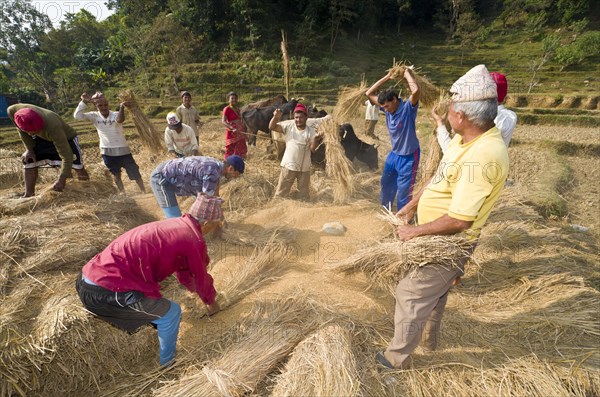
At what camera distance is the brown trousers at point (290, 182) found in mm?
4438

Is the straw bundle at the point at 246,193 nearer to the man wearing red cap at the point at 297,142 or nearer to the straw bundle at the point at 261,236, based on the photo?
the man wearing red cap at the point at 297,142

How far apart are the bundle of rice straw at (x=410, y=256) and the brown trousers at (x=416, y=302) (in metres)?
0.05

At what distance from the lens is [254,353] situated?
184cm

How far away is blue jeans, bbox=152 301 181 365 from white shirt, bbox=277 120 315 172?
275 cm

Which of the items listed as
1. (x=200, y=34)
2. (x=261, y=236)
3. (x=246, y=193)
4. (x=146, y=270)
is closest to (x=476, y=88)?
(x=146, y=270)

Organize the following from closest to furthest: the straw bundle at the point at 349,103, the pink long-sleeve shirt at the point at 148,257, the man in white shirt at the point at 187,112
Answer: the pink long-sleeve shirt at the point at 148,257, the straw bundle at the point at 349,103, the man in white shirt at the point at 187,112

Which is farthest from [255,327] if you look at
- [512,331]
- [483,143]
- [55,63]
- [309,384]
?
[55,63]

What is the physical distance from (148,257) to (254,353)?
88 cm

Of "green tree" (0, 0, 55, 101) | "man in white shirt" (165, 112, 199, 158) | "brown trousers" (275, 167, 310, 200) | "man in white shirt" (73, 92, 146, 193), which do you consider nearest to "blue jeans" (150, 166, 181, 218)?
"man in white shirt" (165, 112, 199, 158)

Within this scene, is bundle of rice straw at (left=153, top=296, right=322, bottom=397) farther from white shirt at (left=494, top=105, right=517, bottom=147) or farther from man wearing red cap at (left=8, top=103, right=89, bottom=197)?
man wearing red cap at (left=8, top=103, right=89, bottom=197)

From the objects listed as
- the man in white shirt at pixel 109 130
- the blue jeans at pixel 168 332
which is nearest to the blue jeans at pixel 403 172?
the blue jeans at pixel 168 332

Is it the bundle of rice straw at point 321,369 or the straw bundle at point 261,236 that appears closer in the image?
the bundle of rice straw at point 321,369

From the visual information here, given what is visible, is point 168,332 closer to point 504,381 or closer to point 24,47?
point 504,381

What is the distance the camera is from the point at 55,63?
1014 inches
